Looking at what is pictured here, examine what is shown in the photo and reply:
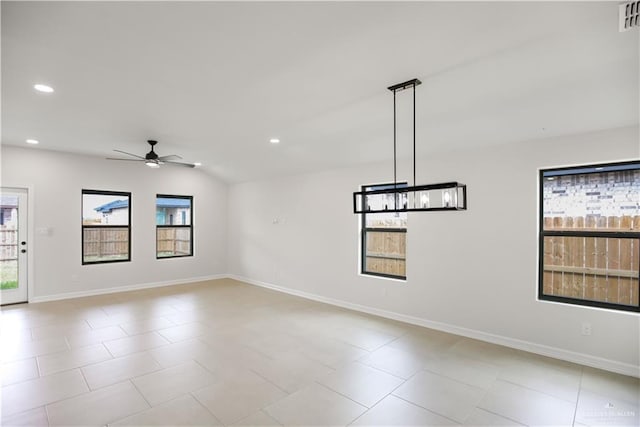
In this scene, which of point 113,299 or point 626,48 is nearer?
point 626,48

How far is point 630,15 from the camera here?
1.87m

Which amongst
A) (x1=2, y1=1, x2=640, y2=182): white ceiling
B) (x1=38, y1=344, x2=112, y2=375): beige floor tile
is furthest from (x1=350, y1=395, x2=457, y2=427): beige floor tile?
(x1=38, y1=344, x2=112, y2=375): beige floor tile

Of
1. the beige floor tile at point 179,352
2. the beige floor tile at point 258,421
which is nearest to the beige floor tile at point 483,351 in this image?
the beige floor tile at point 258,421

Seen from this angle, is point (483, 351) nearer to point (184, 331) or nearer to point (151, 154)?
point (184, 331)

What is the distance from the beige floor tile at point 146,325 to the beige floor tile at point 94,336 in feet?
0.34

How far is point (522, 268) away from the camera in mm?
3881

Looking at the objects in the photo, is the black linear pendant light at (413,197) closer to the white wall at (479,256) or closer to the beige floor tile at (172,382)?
the white wall at (479,256)

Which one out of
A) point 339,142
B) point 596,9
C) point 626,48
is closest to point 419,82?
point 596,9

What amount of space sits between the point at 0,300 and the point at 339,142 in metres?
6.31

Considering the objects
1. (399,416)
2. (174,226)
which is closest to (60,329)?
(174,226)

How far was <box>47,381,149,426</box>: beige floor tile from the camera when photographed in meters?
2.49

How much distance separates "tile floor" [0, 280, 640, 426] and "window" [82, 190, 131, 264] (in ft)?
6.06

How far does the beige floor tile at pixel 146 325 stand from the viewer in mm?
4453

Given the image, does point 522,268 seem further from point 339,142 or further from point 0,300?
point 0,300
